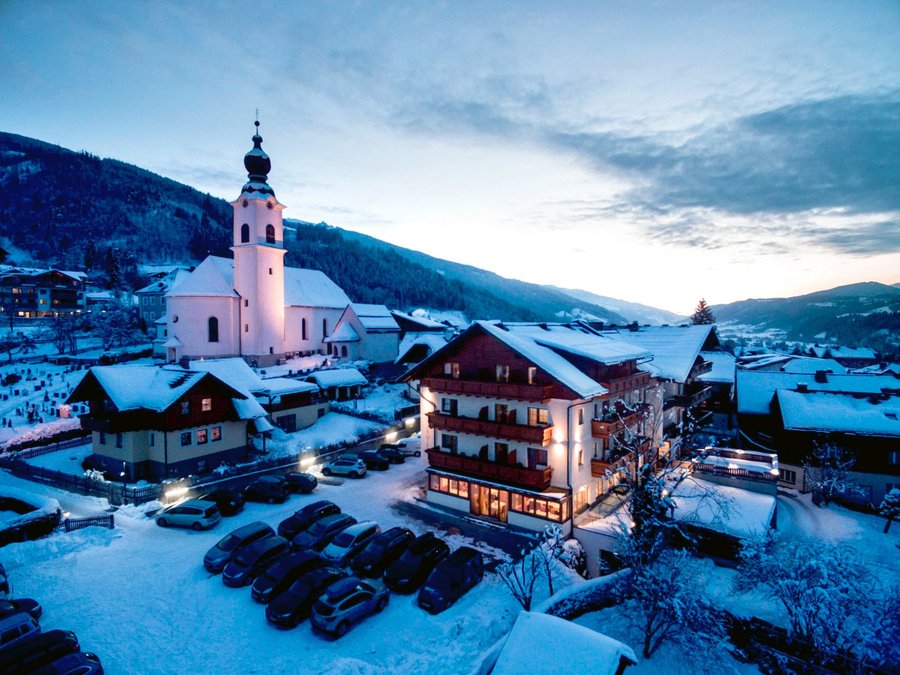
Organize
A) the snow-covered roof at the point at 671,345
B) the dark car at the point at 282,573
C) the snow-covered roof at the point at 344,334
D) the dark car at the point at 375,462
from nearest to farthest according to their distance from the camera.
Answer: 1. the dark car at the point at 282,573
2. the snow-covered roof at the point at 671,345
3. the dark car at the point at 375,462
4. the snow-covered roof at the point at 344,334

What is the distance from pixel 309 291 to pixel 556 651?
75.6 metres

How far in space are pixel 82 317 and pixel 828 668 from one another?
11854 cm

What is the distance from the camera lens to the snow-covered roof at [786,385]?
1639 inches

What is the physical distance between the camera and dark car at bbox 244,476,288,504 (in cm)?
2952

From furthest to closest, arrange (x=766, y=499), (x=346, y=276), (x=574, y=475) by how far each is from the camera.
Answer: (x=346, y=276)
(x=766, y=499)
(x=574, y=475)

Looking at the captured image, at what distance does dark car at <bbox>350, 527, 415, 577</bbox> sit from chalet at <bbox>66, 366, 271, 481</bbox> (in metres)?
19.5

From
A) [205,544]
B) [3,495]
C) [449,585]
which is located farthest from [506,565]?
[3,495]

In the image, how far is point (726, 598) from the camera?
70.1 ft

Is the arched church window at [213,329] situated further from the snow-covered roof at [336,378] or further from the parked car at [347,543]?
the parked car at [347,543]

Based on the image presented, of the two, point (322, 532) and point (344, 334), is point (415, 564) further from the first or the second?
point (344, 334)

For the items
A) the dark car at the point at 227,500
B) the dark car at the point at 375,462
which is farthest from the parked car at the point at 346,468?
the dark car at the point at 227,500

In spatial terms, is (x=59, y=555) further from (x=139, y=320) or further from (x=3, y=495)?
(x=139, y=320)

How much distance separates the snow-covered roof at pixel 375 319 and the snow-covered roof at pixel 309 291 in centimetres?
388

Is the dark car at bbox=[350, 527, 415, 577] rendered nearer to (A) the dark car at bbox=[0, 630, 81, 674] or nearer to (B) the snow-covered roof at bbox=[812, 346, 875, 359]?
(A) the dark car at bbox=[0, 630, 81, 674]
